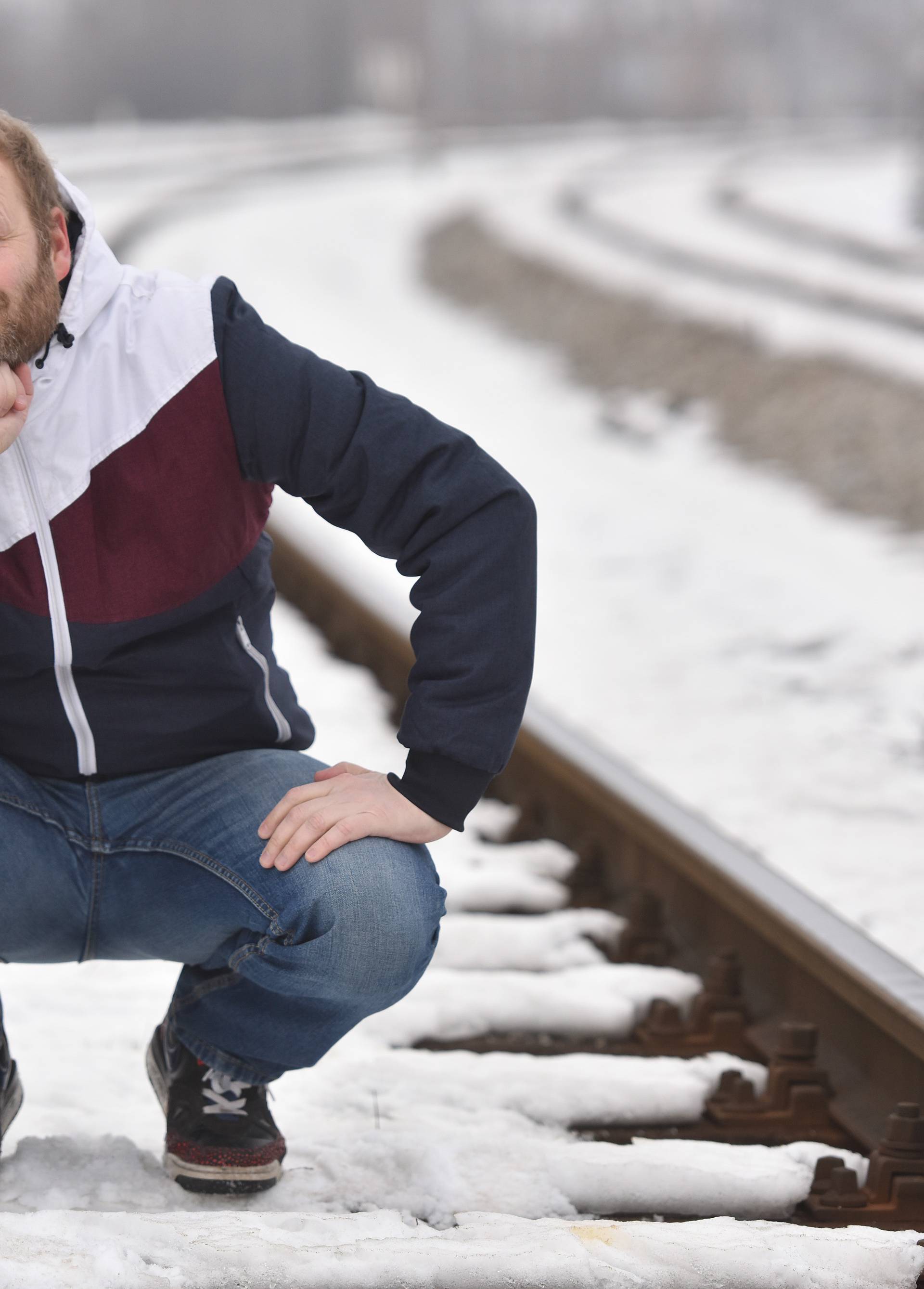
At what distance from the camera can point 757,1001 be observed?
9.50 feet

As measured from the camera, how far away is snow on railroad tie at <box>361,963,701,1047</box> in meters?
2.71

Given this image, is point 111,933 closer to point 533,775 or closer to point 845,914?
point 533,775

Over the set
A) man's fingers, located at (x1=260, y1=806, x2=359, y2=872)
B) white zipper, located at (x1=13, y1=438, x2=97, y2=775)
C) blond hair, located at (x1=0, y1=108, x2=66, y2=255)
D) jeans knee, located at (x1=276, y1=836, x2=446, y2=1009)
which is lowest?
jeans knee, located at (x1=276, y1=836, x2=446, y2=1009)

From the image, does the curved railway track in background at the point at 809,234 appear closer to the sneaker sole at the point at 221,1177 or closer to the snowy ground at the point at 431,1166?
the snowy ground at the point at 431,1166

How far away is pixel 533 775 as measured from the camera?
3879 mm

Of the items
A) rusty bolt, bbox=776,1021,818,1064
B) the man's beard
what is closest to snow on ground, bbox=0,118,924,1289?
rusty bolt, bbox=776,1021,818,1064

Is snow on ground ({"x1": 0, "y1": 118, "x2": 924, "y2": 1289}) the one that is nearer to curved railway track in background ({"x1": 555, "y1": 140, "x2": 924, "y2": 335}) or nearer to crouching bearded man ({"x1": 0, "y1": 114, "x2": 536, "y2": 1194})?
crouching bearded man ({"x1": 0, "y1": 114, "x2": 536, "y2": 1194})

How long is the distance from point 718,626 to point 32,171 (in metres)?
4.79

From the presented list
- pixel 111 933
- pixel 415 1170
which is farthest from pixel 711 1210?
pixel 111 933

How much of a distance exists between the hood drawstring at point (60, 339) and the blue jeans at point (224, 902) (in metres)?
0.55

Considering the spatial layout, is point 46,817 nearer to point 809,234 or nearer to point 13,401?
point 13,401

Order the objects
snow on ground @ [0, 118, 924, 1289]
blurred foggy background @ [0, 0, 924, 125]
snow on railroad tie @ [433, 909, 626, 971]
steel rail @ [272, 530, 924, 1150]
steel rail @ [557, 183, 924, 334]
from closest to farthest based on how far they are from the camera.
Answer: snow on ground @ [0, 118, 924, 1289], steel rail @ [272, 530, 924, 1150], snow on railroad tie @ [433, 909, 626, 971], steel rail @ [557, 183, 924, 334], blurred foggy background @ [0, 0, 924, 125]

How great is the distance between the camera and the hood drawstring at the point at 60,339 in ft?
6.40

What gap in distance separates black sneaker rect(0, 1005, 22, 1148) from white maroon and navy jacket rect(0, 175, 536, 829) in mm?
518
